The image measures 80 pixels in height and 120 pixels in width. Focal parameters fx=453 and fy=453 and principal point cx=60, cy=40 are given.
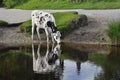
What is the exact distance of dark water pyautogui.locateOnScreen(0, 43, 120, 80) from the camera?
17.5m

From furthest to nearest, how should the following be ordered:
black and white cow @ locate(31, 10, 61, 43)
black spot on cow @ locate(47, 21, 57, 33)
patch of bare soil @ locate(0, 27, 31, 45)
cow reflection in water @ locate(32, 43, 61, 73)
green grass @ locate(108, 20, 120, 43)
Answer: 1. patch of bare soil @ locate(0, 27, 31, 45)
2. black spot on cow @ locate(47, 21, 57, 33)
3. black and white cow @ locate(31, 10, 61, 43)
4. green grass @ locate(108, 20, 120, 43)
5. cow reflection in water @ locate(32, 43, 61, 73)

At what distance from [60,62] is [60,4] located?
80.3ft

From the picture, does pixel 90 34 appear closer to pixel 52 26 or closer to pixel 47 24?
pixel 52 26

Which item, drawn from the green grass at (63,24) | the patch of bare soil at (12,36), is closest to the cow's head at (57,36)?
the green grass at (63,24)

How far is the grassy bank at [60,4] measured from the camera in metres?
40.8

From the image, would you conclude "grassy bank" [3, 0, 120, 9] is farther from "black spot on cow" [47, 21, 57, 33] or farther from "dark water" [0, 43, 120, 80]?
"dark water" [0, 43, 120, 80]

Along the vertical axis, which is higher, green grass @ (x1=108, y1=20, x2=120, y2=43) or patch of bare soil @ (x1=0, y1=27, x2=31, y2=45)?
green grass @ (x1=108, y1=20, x2=120, y2=43)

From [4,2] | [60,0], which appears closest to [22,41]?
[60,0]

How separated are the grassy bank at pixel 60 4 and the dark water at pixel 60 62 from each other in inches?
618

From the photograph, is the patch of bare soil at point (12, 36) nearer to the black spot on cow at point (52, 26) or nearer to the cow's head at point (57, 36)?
the black spot on cow at point (52, 26)

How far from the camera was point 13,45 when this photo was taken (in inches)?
1019

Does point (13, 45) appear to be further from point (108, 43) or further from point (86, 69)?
point (86, 69)

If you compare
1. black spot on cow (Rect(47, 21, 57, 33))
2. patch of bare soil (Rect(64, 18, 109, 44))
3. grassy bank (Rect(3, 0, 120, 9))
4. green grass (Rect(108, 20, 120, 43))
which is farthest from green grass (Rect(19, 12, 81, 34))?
grassy bank (Rect(3, 0, 120, 9))

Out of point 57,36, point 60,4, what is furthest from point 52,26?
point 60,4
